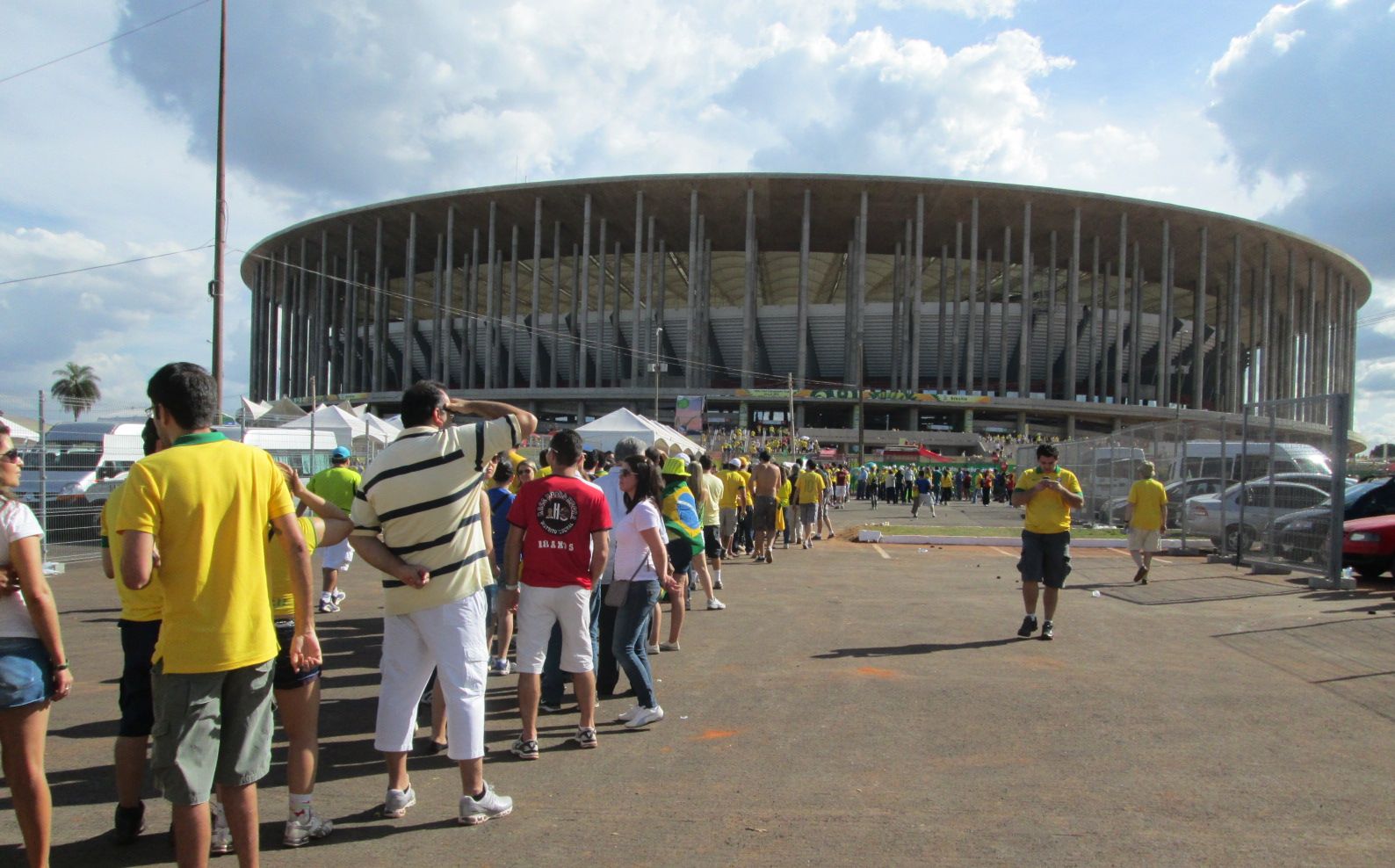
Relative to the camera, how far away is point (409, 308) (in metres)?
64.6

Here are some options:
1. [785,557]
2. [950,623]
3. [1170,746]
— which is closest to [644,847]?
[1170,746]

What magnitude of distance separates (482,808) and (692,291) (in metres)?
55.2

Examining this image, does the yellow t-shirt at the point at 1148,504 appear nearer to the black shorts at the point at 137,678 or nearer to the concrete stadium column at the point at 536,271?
the black shorts at the point at 137,678

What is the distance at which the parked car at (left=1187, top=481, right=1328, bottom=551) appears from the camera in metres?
12.0

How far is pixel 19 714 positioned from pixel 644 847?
7.59ft

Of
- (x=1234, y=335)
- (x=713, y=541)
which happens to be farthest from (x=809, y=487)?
(x=1234, y=335)

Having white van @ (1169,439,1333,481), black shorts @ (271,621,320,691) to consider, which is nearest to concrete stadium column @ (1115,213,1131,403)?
white van @ (1169,439,1333,481)

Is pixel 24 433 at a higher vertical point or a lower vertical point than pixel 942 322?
lower

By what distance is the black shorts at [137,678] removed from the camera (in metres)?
3.68

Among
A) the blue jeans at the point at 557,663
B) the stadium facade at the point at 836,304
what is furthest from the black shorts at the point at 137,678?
the stadium facade at the point at 836,304

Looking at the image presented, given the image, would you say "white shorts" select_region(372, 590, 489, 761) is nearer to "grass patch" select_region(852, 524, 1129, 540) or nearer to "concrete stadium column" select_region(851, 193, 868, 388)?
"grass patch" select_region(852, 524, 1129, 540)

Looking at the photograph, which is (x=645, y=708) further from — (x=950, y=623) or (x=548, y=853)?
(x=950, y=623)


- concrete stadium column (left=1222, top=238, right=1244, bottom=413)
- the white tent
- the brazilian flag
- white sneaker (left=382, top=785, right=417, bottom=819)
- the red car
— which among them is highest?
concrete stadium column (left=1222, top=238, right=1244, bottom=413)

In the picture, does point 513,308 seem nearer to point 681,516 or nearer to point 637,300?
point 637,300
